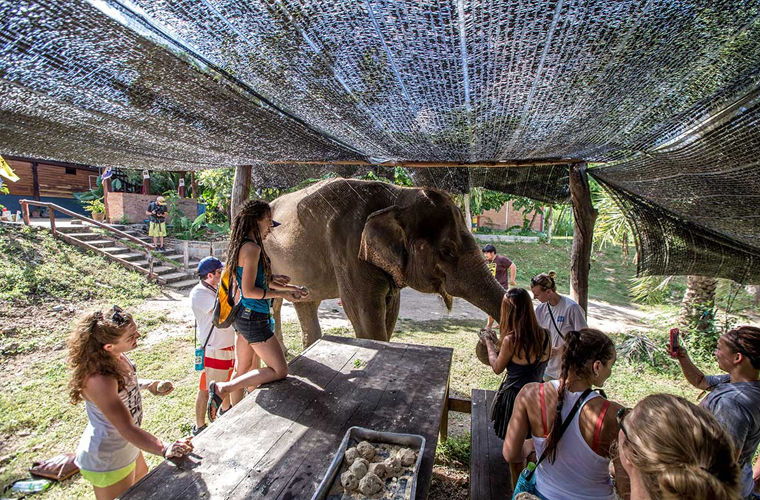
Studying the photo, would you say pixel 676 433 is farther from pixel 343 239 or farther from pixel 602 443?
pixel 343 239

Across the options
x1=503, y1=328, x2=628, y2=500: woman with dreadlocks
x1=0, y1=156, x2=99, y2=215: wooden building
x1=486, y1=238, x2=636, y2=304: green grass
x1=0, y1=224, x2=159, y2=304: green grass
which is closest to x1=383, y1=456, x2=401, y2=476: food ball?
x1=503, y1=328, x2=628, y2=500: woman with dreadlocks

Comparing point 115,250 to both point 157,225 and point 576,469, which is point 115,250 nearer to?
point 157,225

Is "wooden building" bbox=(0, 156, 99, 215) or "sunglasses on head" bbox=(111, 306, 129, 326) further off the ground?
"wooden building" bbox=(0, 156, 99, 215)

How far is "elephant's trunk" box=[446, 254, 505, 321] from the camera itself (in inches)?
176

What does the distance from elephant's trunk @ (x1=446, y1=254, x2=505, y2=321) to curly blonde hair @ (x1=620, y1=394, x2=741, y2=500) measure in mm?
3103

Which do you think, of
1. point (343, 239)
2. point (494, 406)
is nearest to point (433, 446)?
point (494, 406)

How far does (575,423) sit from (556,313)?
2.20 metres

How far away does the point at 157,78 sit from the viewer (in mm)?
2242

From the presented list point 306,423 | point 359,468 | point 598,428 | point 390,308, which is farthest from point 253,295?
point 390,308

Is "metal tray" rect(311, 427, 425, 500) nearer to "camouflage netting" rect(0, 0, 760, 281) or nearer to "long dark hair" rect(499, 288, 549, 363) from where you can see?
"long dark hair" rect(499, 288, 549, 363)

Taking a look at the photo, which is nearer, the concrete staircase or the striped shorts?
the striped shorts

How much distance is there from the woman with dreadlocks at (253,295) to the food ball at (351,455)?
1.19 metres

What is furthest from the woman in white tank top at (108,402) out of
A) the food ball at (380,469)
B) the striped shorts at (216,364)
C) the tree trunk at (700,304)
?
the tree trunk at (700,304)

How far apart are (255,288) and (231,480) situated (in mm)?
1380
